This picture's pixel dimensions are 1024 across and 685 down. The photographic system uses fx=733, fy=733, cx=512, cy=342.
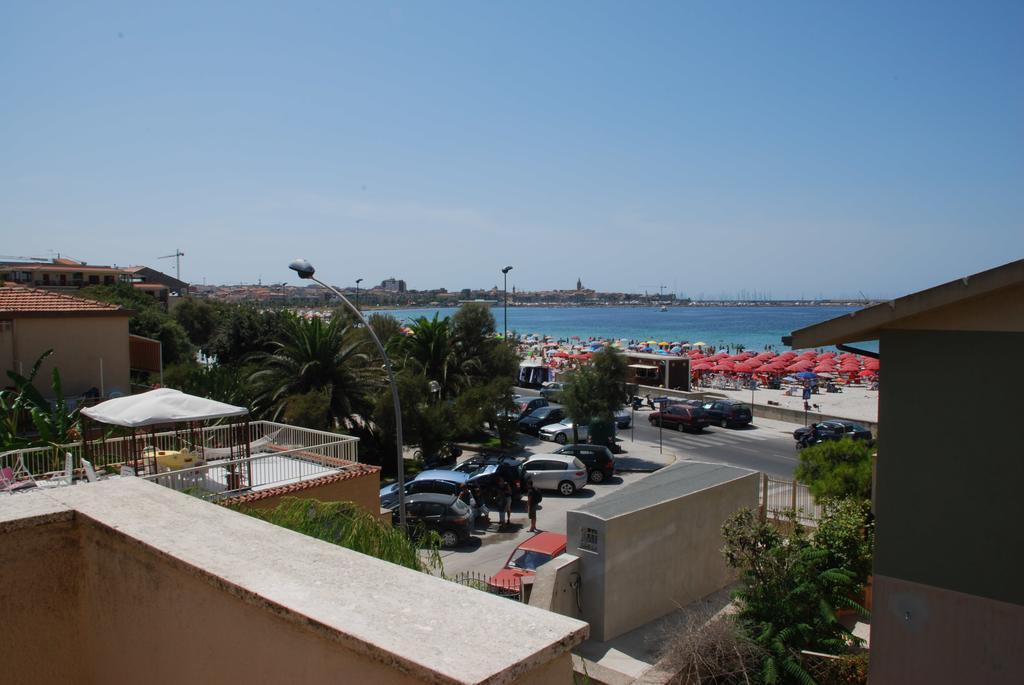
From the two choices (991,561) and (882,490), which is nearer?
(991,561)

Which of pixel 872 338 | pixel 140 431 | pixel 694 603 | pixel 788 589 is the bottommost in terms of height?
pixel 694 603

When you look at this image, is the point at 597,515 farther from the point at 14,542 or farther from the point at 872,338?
the point at 14,542

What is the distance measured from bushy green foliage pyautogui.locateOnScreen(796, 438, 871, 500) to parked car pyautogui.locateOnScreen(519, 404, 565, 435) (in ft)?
62.6

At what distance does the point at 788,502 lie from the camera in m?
17.4

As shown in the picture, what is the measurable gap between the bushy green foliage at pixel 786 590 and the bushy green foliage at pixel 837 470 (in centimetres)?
355

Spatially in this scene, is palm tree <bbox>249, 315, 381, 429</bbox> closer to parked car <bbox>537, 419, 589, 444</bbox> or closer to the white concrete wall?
parked car <bbox>537, 419, 589, 444</bbox>

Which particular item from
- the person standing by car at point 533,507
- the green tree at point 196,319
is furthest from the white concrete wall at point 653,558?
the green tree at point 196,319

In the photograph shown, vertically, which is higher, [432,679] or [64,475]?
[432,679]

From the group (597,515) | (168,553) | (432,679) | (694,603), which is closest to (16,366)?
(597,515)

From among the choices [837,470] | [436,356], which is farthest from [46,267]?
[837,470]

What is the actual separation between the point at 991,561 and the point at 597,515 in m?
7.72

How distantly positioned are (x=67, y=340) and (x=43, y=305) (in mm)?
1156

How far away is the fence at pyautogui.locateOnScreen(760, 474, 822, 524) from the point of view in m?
16.0

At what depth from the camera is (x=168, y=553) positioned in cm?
256
